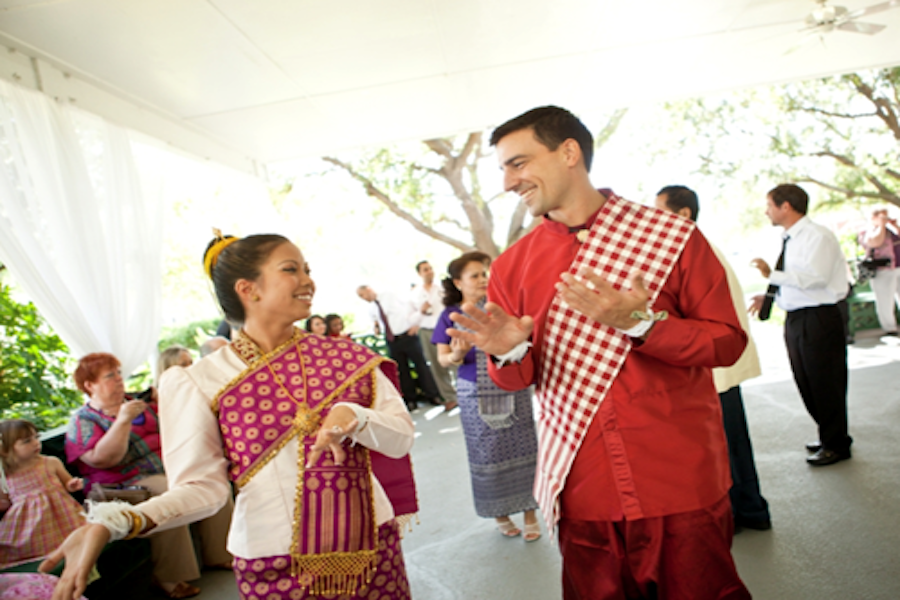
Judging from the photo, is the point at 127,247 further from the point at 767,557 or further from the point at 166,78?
the point at 767,557

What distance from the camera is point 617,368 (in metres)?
1.42

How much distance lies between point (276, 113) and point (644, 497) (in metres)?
4.87

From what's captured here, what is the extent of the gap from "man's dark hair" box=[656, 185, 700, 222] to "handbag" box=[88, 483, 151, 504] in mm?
2939

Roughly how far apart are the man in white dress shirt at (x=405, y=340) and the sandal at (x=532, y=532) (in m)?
4.19

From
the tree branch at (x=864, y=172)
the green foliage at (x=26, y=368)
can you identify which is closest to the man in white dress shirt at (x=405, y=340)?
the green foliage at (x=26, y=368)

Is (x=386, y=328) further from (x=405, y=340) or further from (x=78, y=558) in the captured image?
(x=78, y=558)

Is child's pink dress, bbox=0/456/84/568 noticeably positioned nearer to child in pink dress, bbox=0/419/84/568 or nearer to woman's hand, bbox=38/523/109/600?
child in pink dress, bbox=0/419/84/568

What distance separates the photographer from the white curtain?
11.4 feet

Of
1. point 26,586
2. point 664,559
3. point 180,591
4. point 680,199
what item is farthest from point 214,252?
point 180,591

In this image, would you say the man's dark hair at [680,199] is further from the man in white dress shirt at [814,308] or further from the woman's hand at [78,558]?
the woman's hand at [78,558]

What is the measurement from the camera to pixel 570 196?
1.57 m

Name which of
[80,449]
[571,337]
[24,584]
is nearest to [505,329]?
[571,337]

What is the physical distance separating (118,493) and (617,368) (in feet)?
8.93

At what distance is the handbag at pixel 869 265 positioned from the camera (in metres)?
6.93
